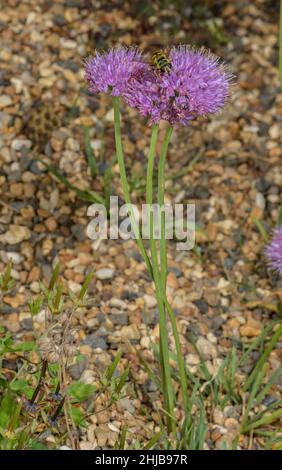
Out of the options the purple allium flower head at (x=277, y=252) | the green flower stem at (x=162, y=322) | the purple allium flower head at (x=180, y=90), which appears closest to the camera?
the purple allium flower head at (x=180, y=90)

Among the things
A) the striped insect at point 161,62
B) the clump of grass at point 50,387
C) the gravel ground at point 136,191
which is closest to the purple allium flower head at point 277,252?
the gravel ground at point 136,191

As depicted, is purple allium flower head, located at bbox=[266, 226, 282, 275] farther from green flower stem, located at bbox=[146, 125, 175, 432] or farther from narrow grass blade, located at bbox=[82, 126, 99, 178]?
narrow grass blade, located at bbox=[82, 126, 99, 178]

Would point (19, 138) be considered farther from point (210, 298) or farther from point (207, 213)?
point (210, 298)

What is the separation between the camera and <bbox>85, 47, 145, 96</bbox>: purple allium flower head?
1.74 meters

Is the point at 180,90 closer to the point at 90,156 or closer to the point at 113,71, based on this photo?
the point at 113,71

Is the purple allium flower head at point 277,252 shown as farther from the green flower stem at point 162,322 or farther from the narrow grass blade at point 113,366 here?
the narrow grass blade at point 113,366

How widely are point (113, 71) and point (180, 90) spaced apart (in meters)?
0.16

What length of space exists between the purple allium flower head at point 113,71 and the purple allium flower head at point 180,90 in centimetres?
2

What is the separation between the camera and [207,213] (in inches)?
114

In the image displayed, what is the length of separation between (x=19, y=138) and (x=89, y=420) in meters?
1.17

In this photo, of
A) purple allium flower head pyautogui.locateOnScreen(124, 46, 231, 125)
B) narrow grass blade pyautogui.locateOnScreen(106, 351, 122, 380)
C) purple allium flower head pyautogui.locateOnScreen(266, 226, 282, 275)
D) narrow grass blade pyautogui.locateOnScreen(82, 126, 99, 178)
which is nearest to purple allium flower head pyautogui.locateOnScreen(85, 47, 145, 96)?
purple allium flower head pyautogui.locateOnScreen(124, 46, 231, 125)

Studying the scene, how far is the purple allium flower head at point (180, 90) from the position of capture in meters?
1.69

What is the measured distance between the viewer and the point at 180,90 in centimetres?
169
